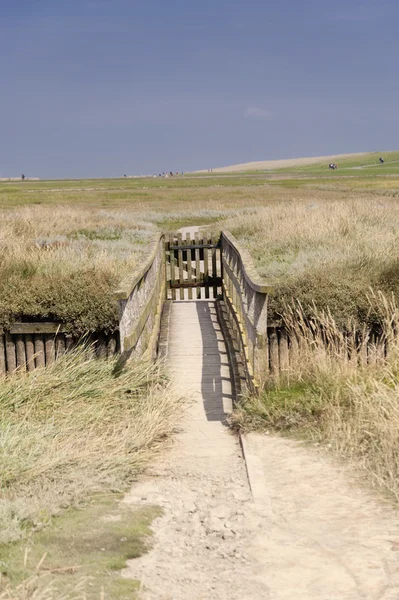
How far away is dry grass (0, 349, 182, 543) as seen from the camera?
5184 mm

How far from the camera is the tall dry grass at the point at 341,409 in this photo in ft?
19.2

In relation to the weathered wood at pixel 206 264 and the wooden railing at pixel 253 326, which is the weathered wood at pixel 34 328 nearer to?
the wooden railing at pixel 253 326

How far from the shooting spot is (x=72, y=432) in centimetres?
640

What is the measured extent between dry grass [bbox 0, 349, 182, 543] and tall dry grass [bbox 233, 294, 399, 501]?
3.56 feet

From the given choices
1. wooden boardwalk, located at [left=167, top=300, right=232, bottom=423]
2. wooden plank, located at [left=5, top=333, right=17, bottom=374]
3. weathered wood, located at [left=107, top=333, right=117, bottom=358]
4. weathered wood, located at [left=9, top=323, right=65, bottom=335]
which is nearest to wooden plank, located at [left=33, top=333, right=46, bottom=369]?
weathered wood, located at [left=9, top=323, right=65, bottom=335]

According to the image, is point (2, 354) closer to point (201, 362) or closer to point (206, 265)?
point (201, 362)

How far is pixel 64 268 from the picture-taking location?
1112 centimetres

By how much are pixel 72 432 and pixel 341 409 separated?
269 centimetres

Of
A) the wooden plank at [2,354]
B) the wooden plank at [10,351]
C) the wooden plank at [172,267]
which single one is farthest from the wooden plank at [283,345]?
the wooden plank at [172,267]

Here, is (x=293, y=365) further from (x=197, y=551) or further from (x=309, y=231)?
(x=309, y=231)

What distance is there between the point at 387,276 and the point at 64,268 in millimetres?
5192

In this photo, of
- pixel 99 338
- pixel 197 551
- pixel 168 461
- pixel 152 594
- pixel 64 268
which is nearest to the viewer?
pixel 152 594

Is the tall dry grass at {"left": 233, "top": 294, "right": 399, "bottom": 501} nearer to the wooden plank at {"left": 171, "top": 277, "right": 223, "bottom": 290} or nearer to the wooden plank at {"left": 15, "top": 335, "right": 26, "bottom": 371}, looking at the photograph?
the wooden plank at {"left": 15, "top": 335, "right": 26, "bottom": 371}

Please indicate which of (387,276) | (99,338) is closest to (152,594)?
(99,338)
